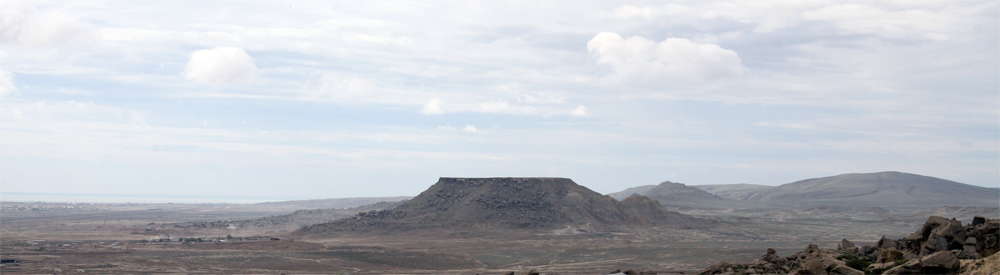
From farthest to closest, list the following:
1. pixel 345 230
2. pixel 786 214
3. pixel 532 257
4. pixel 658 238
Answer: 1. pixel 786 214
2. pixel 345 230
3. pixel 658 238
4. pixel 532 257

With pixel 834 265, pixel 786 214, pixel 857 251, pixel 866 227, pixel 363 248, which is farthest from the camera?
pixel 786 214

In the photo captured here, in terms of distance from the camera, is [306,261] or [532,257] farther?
[532,257]

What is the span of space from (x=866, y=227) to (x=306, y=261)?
106 m

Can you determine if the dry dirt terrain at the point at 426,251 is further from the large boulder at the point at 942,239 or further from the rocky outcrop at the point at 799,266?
the large boulder at the point at 942,239

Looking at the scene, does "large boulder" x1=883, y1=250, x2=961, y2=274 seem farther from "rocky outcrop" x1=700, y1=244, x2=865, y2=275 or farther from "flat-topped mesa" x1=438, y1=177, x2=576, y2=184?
"flat-topped mesa" x1=438, y1=177, x2=576, y2=184

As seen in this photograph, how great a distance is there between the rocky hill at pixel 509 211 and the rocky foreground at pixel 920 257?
96893 millimetres

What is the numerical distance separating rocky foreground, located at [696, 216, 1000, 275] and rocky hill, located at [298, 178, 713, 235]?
96893 millimetres

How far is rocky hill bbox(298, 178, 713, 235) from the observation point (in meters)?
134

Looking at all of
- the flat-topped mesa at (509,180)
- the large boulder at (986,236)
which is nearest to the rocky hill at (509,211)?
the flat-topped mesa at (509,180)

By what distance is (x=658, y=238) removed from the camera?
396ft

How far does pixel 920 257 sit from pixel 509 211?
112 m

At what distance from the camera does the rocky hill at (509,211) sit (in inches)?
5261

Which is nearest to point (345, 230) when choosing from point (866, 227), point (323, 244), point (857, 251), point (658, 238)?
point (323, 244)

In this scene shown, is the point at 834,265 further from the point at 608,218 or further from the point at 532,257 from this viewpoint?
the point at 608,218
